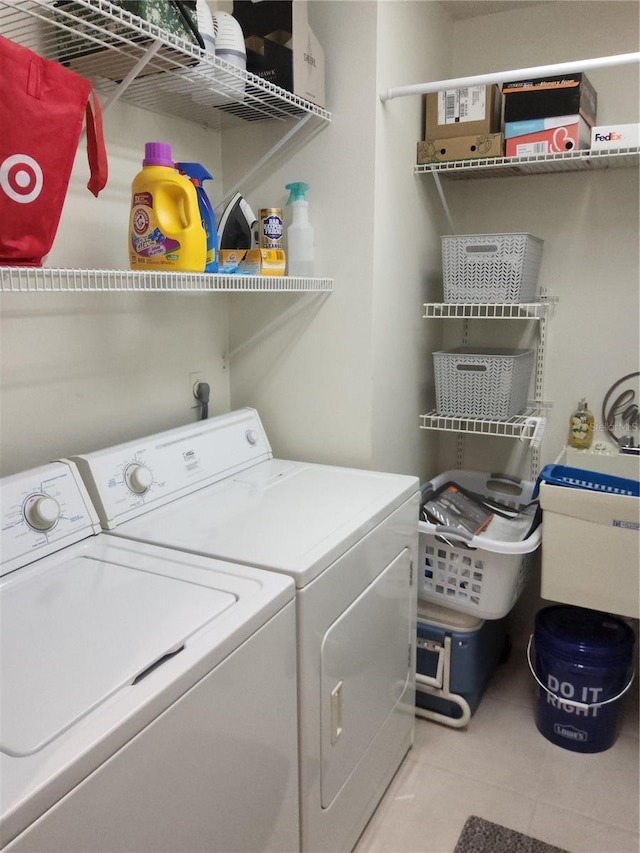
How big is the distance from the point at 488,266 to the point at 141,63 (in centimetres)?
126

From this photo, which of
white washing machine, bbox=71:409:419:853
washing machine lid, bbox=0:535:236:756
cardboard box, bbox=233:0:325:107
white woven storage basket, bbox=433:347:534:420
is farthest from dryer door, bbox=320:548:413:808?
cardboard box, bbox=233:0:325:107

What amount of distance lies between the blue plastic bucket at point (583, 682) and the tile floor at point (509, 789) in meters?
0.07

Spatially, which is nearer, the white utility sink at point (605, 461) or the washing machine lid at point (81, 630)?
the washing machine lid at point (81, 630)

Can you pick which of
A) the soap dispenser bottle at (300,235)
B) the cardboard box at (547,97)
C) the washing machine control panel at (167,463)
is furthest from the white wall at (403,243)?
the washing machine control panel at (167,463)

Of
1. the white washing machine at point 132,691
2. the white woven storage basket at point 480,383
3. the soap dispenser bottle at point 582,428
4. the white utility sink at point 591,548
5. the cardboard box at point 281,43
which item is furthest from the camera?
the soap dispenser bottle at point 582,428

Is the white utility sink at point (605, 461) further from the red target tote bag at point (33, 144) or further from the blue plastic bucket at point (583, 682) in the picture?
the red target tote bag at point (33, 144)

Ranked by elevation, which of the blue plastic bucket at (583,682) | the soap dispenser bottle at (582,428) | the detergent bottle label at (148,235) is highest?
the detergent bottle label at (148,235)

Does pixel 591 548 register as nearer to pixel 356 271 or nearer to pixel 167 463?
pixel 356 271

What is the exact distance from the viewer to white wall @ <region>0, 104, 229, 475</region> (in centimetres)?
162

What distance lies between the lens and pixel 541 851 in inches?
71.8

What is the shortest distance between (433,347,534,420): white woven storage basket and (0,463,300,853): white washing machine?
1251 millimetres

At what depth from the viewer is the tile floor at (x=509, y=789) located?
1.88 m

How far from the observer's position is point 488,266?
2.20 metres

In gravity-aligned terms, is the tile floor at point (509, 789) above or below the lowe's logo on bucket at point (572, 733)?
below
